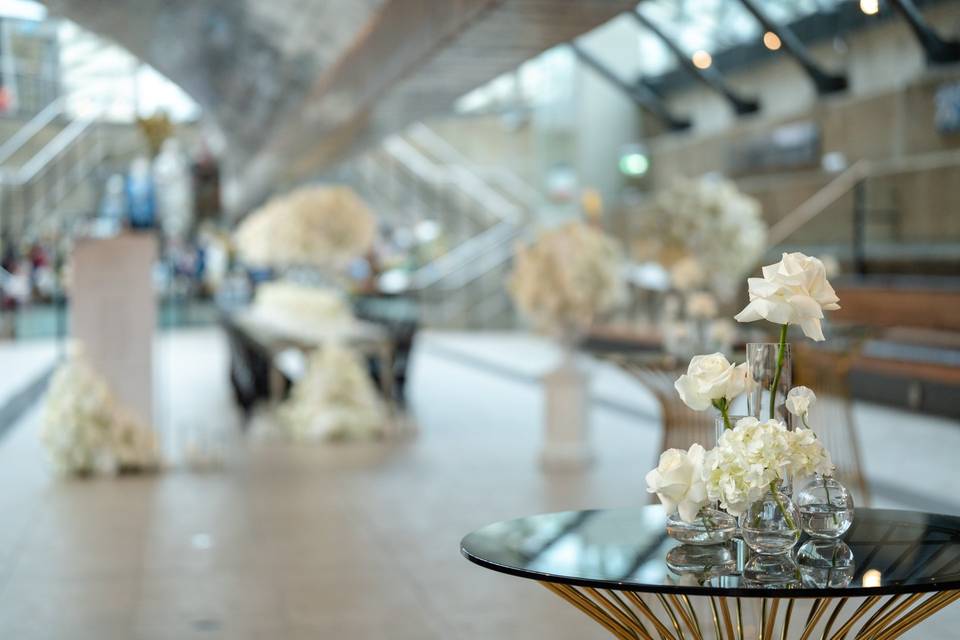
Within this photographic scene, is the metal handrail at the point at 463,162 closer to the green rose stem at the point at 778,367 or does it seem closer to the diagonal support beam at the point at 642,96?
the diagonal support beam at the point at 642,96

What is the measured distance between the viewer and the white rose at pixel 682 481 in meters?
2.27

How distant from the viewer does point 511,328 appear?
2194 centimetres

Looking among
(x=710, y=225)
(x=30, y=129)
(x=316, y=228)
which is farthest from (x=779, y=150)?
(x=30, y=129)

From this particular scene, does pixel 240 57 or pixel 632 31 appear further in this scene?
pixel 632 31

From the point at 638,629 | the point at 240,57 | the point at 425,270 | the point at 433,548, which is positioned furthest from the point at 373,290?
the point at 638,629

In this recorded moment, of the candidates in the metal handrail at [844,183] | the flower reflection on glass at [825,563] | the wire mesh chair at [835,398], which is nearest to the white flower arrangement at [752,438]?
the flower reflection on glass at [825,563]

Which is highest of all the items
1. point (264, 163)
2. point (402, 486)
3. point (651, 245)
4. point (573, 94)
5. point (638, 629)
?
point (573, 94)

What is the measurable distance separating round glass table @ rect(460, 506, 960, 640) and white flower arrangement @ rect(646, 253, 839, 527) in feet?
0.39

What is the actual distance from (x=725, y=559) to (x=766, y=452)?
29 centimetres

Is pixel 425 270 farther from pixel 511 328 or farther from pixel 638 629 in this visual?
pixel 638 629

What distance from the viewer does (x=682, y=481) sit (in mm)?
2281

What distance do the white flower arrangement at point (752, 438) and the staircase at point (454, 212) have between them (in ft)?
63.8

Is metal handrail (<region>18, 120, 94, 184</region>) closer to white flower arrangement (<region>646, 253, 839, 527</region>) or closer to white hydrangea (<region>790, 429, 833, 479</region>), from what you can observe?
white flower arrangement (<region>646, 253, 839, 527</region>)

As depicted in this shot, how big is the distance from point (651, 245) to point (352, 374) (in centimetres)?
273
